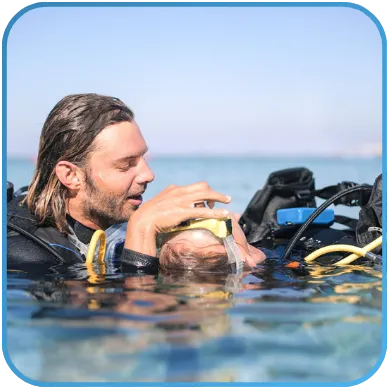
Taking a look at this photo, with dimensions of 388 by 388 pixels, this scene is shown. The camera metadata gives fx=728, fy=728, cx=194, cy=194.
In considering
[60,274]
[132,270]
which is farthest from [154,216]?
[60,274]

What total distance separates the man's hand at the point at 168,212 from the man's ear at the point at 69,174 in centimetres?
78

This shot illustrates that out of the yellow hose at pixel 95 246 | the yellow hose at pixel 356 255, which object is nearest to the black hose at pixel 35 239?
the yellow hose at pixel 95 246

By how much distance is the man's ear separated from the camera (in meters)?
4.83

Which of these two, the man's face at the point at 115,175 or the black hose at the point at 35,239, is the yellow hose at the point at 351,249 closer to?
the man's face at the point at 115,175

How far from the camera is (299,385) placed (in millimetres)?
2684

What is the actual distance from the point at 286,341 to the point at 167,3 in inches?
56.9

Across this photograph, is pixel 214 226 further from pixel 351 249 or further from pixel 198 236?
pixel 351 249

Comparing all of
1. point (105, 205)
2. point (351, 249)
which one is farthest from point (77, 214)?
point (351, 249)

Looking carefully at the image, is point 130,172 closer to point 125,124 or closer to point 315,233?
point 125,124

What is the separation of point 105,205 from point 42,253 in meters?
0.67

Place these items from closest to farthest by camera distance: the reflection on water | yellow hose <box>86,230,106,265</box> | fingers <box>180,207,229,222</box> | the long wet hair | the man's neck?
1. the reflection on water
2. fingers <box>180,207,229,222</box>
3. yellow hose <box>86,230,106,265</box>
4. the long wet hair
5. the man's neck

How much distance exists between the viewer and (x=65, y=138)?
4891 mm

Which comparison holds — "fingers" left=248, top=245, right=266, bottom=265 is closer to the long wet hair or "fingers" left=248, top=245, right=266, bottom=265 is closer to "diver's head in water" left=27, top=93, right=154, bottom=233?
"diver's head in water" left=27, top=93, right=154, bottom=233

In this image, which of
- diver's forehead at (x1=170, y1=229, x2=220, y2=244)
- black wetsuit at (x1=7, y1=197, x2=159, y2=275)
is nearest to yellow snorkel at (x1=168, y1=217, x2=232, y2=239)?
diver's forehead at (x1=170, y1=229, x2=220, y2=244)
